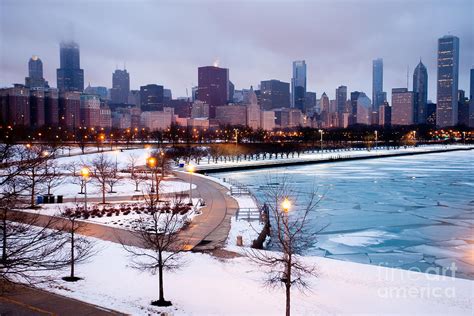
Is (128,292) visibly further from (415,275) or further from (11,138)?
(415,275)

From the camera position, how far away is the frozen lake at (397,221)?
2275cm

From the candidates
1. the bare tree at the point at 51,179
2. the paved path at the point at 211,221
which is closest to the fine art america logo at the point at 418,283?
the paved path at the point at 211,221

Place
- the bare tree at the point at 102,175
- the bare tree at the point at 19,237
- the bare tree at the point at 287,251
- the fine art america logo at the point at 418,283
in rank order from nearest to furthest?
the bare tree at the point at 19,237
the bare tree at the point at 287,251
the fine art america logo at the point at 418,283
the bare tree at the point at 102,175

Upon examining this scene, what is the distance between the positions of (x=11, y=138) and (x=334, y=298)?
1215cm

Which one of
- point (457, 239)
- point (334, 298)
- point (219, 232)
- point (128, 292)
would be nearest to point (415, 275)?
point (334, 298)

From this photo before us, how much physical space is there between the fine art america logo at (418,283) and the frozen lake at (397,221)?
1.05ft

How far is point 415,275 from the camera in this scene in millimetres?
19297

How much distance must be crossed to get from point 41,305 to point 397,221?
24676 millimetres

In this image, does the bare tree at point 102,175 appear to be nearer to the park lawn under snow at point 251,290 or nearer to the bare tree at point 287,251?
the bare tree at point 287,251

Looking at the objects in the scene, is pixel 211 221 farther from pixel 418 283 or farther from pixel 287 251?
pixel 287 251

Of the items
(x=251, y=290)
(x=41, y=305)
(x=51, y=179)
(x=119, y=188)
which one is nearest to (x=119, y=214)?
(x=51, y=179)

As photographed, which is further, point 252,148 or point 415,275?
point 252,148

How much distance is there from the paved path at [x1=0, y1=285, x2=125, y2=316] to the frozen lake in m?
12.7

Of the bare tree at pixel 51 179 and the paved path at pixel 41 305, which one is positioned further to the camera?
the bare tree at pixel 51 179
